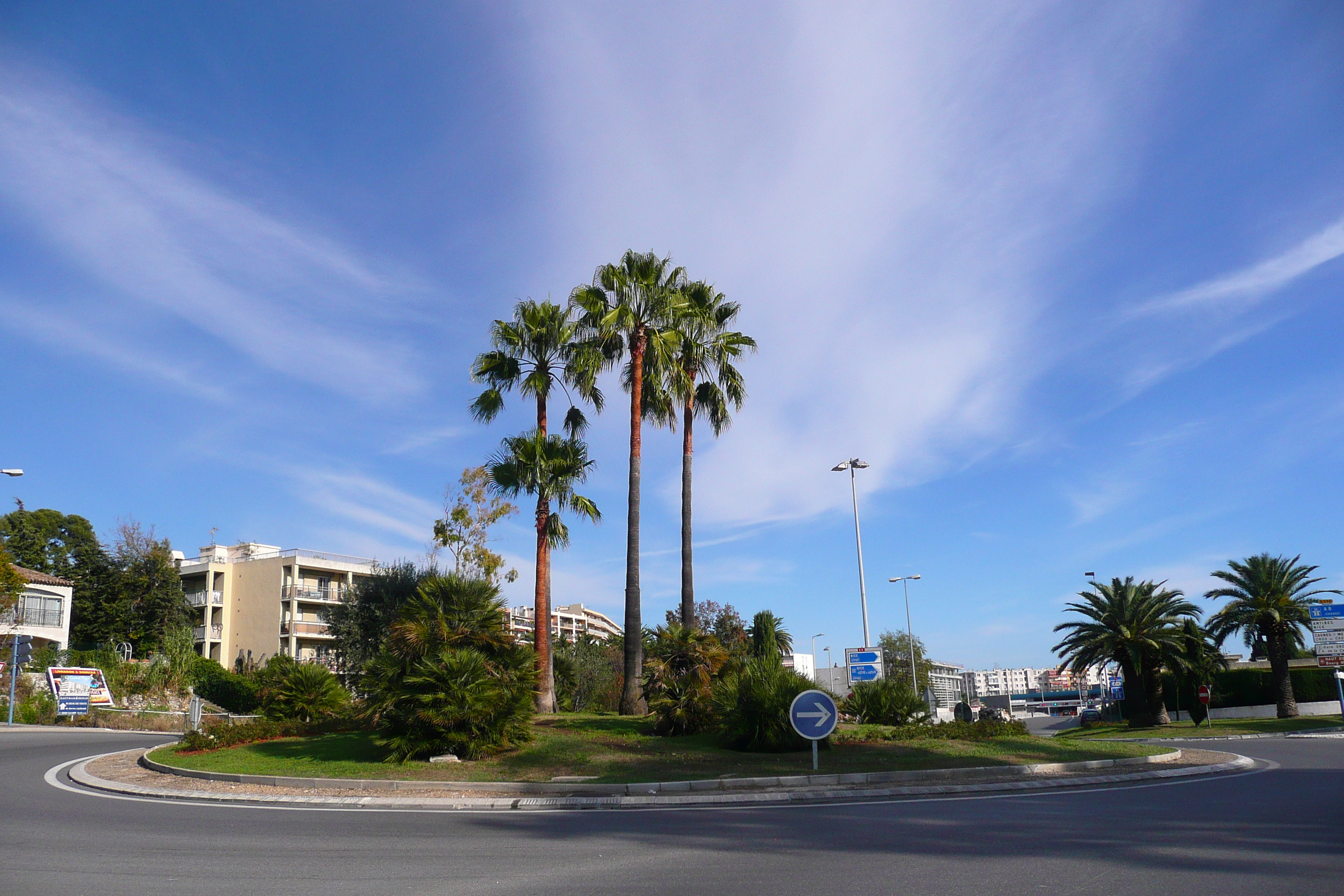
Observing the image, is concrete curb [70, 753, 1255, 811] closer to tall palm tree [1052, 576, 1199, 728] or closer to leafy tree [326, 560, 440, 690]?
leafy tree [326, 560, 440, 690]

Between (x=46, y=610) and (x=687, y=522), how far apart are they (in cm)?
4754

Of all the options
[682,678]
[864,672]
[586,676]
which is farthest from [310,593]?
[864,672]

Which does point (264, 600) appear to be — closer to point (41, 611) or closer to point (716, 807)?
point (41, 611)

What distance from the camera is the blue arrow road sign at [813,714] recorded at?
14109 mm

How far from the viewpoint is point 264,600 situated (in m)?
67.1

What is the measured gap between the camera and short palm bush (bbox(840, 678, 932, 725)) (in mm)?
20328

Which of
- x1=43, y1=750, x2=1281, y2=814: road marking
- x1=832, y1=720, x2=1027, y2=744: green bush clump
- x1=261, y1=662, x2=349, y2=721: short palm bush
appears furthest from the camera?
x1=261, y1=662, x2=349, y2=721: short palm bush

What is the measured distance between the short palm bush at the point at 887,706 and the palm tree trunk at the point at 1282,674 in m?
30.8

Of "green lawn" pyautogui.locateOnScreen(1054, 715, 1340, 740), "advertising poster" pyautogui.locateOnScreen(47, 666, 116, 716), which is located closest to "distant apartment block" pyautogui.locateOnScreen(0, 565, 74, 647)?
"advertising poster" pyautogui.locateOnScreen(47, 666, 116, 716)

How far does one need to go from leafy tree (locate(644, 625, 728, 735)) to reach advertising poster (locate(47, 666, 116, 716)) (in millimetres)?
25431

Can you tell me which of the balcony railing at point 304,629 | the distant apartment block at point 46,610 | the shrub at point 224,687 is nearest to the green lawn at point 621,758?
the shrub at point 224,687

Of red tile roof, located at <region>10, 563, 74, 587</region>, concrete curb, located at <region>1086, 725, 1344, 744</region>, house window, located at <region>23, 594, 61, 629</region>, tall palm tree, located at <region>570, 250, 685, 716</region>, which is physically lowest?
concrete curb, located at <region>1086, 725, 1344, 744</region>

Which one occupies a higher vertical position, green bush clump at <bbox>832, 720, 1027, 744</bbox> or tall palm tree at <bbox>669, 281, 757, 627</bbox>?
tall palm tree at <bbox>669, 281, 757, 627</bbox>

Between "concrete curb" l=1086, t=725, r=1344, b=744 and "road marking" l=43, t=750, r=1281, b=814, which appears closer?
"road marking" l=43, t=750, r=1281, b=814
